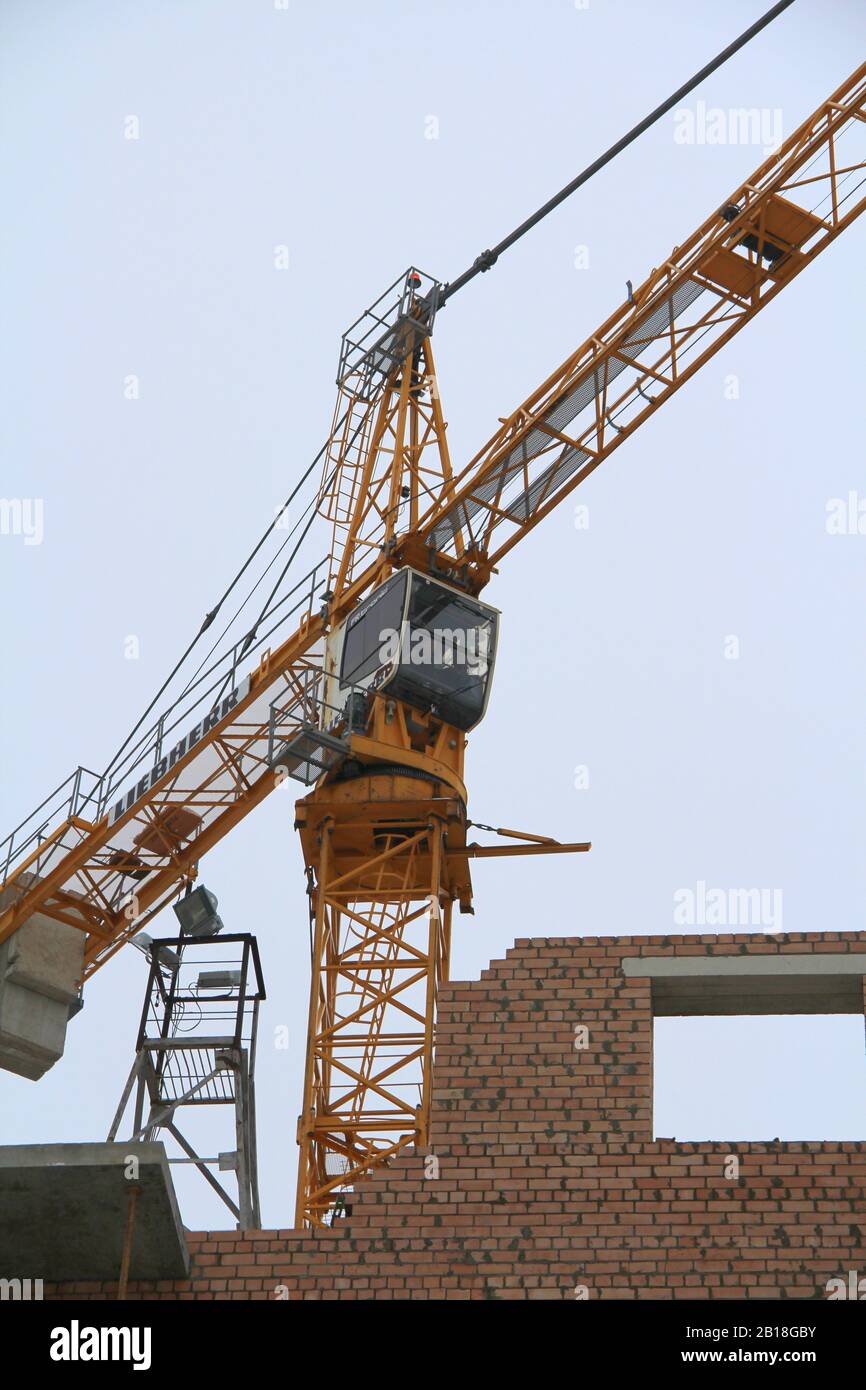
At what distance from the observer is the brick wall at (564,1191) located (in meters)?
16.5

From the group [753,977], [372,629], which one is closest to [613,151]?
[372,629]

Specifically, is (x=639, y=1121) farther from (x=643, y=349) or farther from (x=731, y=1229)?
(x=643, y=349)

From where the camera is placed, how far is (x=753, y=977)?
693 inches

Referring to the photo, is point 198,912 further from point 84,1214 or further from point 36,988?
point 84,1214

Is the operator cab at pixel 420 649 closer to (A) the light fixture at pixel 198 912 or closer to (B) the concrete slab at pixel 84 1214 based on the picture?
(A) the light fixture at pixel 198 912

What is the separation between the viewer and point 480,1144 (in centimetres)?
1725

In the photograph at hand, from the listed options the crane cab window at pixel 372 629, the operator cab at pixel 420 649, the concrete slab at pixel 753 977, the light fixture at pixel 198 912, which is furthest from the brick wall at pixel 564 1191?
the light fixture at pixel 198 912

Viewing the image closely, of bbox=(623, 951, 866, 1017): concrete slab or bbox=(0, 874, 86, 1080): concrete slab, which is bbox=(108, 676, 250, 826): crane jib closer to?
bbox=(0, 874, 86, 1080): concrete slab

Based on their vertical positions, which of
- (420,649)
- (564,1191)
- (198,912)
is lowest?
(564,1191)

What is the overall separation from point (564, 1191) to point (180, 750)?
1327 cm

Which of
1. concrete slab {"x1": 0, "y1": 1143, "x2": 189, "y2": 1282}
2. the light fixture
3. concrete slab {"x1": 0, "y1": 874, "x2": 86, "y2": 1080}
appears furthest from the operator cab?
concrete slab {"x1": 0, "y1": 1143, "x2": 189, "y2": 1282}
